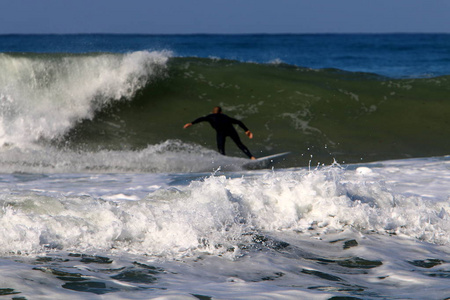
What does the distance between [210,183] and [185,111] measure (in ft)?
31.5

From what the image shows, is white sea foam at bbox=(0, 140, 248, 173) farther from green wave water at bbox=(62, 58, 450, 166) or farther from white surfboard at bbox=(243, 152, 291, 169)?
green wave water at bbox=(62, 58, 450, 166)

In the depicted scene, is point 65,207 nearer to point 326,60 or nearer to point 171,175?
point 171,175

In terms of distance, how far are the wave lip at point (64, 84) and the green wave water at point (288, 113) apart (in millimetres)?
359

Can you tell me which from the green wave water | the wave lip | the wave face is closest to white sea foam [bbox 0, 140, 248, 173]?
the wave face

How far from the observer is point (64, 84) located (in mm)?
15078

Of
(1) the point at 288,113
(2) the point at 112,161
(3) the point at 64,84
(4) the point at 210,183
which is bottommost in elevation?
(2) the point at 112,161

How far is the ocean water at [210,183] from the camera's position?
4.08 meters

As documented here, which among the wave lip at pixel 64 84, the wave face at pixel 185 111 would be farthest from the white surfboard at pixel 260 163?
the wave lip at pixel 64 84

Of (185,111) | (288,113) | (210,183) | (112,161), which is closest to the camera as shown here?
(210,183)

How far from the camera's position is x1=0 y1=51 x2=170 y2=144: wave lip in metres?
13.4

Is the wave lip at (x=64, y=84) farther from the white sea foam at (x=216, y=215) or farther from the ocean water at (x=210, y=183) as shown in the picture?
the white sea foam at (x=216, y=215)

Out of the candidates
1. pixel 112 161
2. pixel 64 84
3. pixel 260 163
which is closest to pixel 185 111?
pixel 64 84

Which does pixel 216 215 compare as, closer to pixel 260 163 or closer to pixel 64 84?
pixel 260 163

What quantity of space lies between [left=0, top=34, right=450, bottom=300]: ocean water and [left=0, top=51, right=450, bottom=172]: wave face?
5cm
